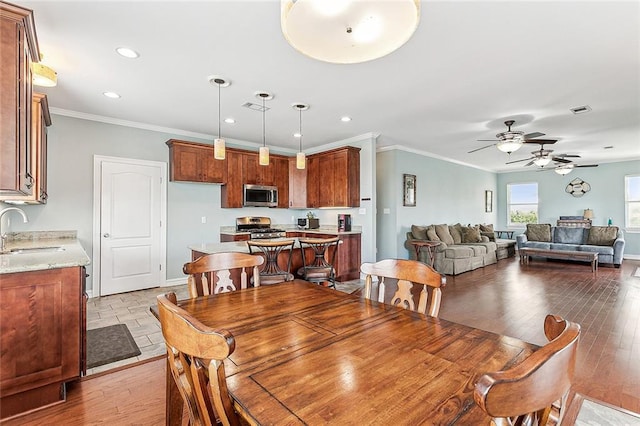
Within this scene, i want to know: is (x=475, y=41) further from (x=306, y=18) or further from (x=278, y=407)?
(x=278, y=407)

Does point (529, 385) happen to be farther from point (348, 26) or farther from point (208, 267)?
point (208, 267)

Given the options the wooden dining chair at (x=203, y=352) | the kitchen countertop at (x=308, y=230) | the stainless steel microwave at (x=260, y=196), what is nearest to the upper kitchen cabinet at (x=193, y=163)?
the stainless steel microwave at (x=260, y=196)

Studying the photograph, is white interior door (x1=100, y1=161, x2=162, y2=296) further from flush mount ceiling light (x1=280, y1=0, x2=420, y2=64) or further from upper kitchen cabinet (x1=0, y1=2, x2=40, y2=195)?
flush mount ceiling light (x1=280, y1=0, x2=420, y2=64)

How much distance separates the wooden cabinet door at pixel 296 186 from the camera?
645 cm

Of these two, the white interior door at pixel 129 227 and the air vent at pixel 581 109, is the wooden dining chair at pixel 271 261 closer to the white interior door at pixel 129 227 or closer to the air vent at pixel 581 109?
the white interior door at pixel 129 227

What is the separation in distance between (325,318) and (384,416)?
681 mm

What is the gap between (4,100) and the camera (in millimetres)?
1842

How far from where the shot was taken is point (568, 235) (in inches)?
300

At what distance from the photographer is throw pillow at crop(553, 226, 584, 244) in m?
7.50

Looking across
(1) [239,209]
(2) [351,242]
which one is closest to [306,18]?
(2) [351,242]

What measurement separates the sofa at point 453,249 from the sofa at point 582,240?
1291mm

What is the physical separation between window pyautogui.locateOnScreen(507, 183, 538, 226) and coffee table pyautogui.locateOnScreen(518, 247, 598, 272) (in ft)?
8.70

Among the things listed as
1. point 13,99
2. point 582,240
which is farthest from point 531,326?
point 582,240

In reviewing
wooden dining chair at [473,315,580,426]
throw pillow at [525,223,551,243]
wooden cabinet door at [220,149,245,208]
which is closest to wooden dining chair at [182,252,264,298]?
wooden dining chair at [473,315,580,426]
